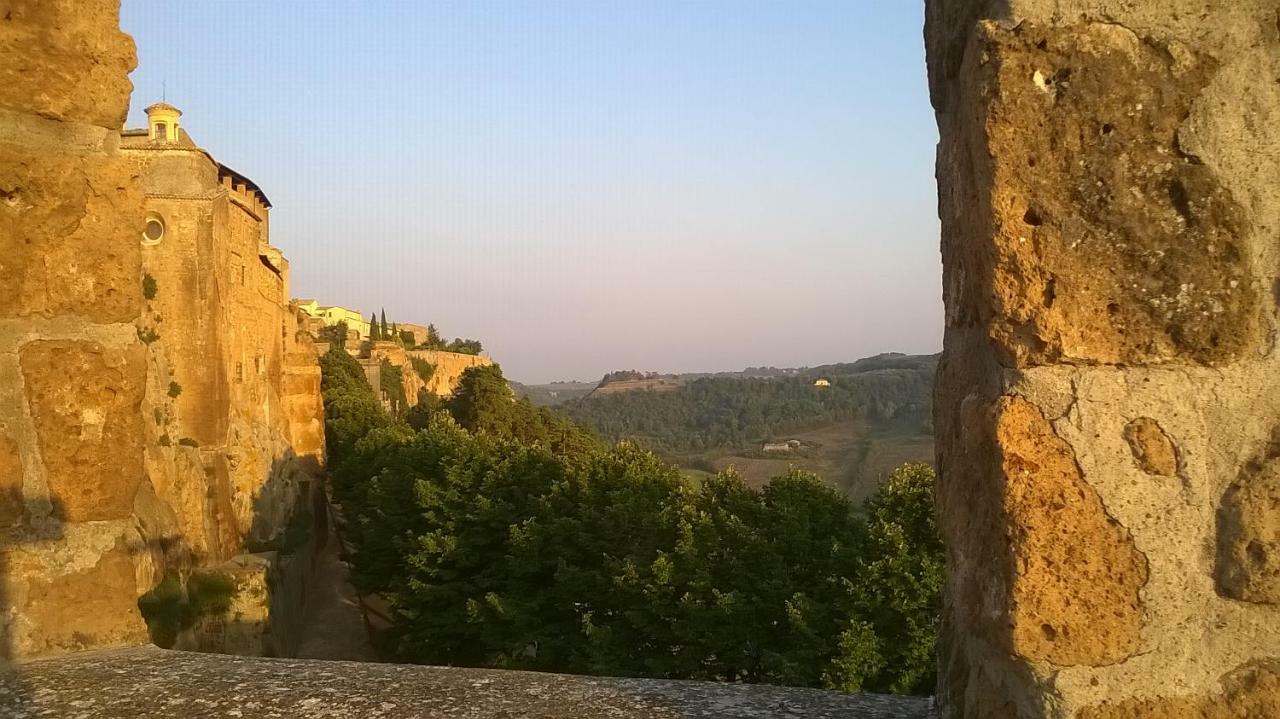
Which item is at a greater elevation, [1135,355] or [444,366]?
[444,366]

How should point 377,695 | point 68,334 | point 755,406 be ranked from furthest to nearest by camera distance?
point 755,406 < point 68,334 < point 377,695

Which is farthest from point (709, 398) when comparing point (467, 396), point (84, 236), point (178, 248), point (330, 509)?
point (84, 236)

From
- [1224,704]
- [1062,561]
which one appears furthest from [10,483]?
[1224,704]

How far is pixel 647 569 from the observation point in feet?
48.1

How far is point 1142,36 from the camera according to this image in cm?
164

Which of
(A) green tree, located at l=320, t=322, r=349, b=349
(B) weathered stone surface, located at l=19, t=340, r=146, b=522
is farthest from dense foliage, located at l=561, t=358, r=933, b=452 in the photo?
(B) weathered stone surface, located at l=19, t=340, r=146, b=522

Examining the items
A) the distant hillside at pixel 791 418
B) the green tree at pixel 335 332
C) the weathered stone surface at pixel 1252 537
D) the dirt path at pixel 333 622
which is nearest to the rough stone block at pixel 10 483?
the weathered stone surface at pixel 1252 537

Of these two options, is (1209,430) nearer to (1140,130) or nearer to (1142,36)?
(1140,130)

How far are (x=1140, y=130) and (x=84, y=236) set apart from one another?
10.5 ft

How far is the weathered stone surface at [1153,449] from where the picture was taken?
5.22ft

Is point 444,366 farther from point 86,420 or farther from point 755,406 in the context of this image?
point 86,420

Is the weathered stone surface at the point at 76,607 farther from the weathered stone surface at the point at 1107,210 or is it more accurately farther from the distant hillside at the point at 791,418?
the distant hillside at the point at 791,418

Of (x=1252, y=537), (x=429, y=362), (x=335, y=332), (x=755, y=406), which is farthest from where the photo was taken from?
(x=755, y=406)

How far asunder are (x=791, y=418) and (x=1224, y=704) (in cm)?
7979
